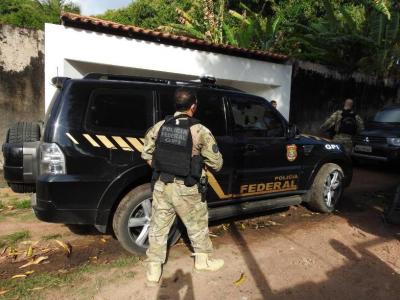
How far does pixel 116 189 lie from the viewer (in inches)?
153

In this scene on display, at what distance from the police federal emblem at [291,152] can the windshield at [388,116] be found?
18.8ft

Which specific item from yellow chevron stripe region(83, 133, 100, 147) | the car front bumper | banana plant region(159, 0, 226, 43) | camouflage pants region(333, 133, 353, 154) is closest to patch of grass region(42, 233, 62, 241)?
yellow chevron stripe region(83, 133, 100, 147)

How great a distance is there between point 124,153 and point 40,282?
1.40m

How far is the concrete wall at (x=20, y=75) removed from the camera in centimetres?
759

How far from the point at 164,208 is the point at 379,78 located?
1328 cm

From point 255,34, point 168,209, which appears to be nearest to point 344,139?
point 255,34

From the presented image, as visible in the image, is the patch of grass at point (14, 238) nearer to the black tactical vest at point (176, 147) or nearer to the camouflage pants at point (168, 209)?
the camouflage pants at point (168, 209)

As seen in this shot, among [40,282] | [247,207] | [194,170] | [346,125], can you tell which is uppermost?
[346,125]

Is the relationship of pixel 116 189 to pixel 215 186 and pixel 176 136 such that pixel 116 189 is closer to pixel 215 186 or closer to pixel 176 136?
pixel 176 136

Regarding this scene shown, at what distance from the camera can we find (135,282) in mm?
3611

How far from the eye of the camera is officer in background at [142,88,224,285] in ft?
11.5

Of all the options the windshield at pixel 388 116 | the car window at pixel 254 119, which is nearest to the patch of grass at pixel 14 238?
the car window at pixel 254 119

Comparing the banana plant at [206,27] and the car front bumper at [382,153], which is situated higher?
the banana plant at [206,27]

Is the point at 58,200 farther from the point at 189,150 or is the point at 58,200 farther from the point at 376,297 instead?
the point at 376,297
